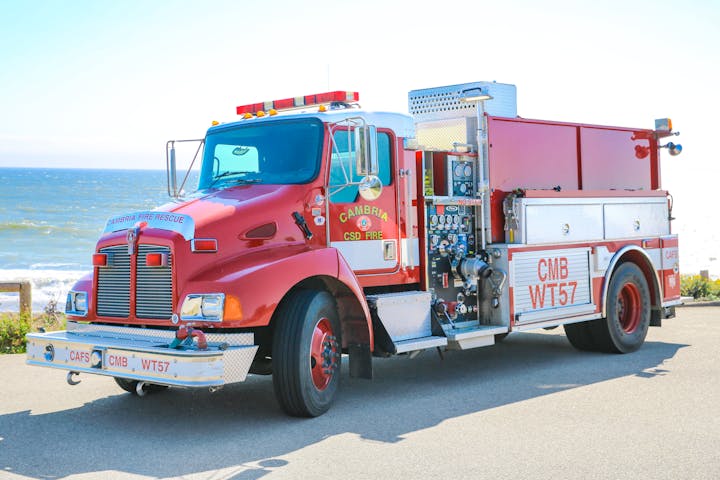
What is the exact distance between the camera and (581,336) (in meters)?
11.0

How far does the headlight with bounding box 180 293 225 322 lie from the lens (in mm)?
6613

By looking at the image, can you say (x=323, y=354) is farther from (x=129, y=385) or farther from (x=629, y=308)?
(x=629, y=308)

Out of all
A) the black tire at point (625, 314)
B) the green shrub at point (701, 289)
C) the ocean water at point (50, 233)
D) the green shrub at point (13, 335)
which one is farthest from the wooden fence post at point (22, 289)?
the green shrub at point (701, 289)

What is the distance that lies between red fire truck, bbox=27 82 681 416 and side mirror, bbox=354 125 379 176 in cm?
2

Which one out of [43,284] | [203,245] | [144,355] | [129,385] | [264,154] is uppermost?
[264,154]

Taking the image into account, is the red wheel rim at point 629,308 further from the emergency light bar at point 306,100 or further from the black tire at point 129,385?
the black tire at point 129,385

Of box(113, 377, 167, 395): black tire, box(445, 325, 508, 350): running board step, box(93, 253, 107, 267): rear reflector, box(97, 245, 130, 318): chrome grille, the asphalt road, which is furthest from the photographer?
box(445, 325, 508, 350): running board step

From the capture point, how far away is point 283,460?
19.6 feet

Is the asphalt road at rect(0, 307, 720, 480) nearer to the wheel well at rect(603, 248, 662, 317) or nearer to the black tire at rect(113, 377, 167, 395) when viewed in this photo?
the black tire at rect(113, 377, 167, 395)

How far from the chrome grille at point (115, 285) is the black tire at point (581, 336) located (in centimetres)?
580

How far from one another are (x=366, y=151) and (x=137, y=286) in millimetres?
2253

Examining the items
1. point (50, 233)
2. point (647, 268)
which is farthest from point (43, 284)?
point (647, 268)

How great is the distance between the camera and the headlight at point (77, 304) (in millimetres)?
7579

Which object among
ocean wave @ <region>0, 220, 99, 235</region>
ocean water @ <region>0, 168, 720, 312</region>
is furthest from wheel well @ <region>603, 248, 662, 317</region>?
ocean wave @ <region>0, 220, 99, 235</region>
